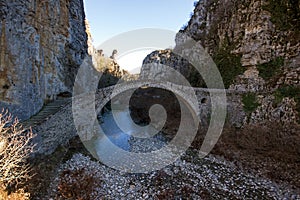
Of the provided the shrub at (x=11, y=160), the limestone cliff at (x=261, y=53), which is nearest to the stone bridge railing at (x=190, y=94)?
the limestone cliff at (x=261, y=53)

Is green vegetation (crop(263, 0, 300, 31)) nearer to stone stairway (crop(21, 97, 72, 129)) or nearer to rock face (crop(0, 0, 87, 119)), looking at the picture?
rock face (crop(0, 0, 87, 119))

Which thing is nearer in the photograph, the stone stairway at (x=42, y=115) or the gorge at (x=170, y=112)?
the gorge at (x=170, y=112)

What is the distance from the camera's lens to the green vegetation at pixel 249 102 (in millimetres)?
12828

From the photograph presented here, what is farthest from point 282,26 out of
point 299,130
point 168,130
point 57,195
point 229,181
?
point 57,195

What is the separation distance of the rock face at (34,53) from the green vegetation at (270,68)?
15.1m

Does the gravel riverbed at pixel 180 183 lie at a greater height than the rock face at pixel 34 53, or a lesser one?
lesser

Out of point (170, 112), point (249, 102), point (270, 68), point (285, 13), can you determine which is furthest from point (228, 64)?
point (170, 112)

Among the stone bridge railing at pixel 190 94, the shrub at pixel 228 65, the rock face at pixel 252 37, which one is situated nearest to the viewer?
the stone bridge railing at pixel 190 94

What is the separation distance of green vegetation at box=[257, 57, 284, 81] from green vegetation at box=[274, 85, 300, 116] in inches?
78.5

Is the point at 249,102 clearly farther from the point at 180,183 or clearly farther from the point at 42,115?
the point at 42,115

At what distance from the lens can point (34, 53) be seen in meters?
11.5

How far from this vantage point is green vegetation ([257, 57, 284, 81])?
45.8 ft

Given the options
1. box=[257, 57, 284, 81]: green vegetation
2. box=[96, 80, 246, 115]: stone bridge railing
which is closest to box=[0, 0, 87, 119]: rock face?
box=[96, 80, 246, 115]: stone bridge railing

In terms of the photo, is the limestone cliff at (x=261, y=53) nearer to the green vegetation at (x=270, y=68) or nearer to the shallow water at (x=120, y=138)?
the green vegetation at (x=270, y=68)
